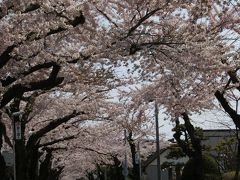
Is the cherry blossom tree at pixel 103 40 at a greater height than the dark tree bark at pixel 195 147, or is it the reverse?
the cherry blossom tree at pixel 103 40

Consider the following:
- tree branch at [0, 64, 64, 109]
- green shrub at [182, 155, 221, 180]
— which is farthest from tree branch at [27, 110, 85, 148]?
tree branch at [0, 64, 64, 109]

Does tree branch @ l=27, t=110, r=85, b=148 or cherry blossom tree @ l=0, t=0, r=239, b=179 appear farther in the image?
tree branch @ l=27, t=110, r=85, b=148

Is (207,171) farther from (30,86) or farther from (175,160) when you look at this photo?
(175,160)

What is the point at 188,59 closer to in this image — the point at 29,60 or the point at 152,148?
the point at 29,60

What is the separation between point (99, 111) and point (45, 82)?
11207mm

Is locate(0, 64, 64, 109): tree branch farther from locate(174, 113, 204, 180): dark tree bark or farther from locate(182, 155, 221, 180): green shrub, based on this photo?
locate(182, 155, 221, 180): green shrub

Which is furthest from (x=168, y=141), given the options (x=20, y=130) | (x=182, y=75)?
(x=182, y=75)

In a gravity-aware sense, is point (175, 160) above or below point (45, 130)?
above

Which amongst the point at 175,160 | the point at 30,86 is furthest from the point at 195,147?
the point at 175,160

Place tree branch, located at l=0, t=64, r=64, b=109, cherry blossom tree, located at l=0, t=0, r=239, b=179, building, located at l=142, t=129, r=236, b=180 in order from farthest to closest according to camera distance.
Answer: building, located at l=142, t=129, r=236, b=180 → tree branch, located at l=0, t=64, r=64, b=109 → cherry blossom tree, located at l=0, t=0, r=239, b=179

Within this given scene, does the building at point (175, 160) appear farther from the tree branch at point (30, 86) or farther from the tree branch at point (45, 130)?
the tree branch at point (30, 86)

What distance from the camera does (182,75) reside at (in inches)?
452

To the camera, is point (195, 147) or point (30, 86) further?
point (195, 147)

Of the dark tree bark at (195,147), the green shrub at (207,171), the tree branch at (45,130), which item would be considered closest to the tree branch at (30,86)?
the tree branch at (45,130)
